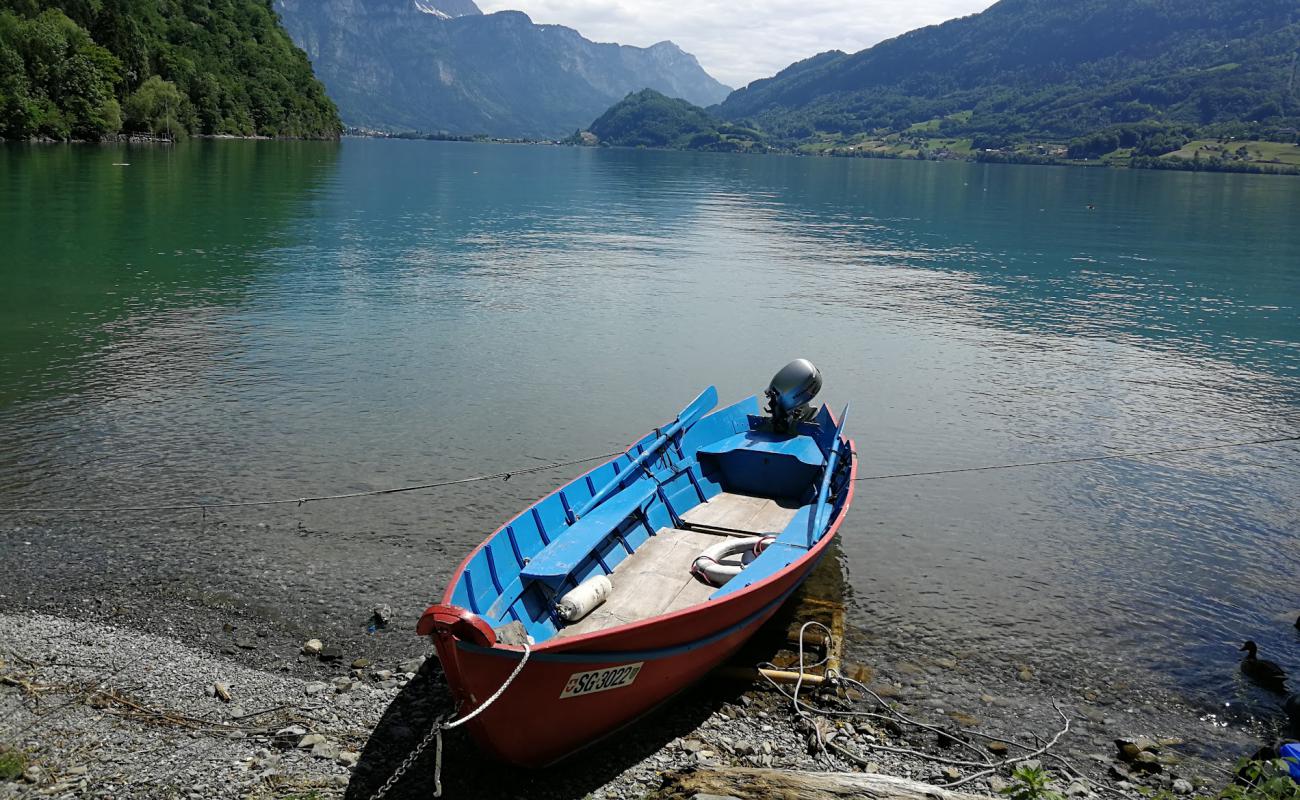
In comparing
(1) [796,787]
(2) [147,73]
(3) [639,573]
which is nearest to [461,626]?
(1) [796,787]

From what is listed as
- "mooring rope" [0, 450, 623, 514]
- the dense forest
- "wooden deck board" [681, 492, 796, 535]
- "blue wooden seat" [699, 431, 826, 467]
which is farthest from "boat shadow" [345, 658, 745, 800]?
the dense forest

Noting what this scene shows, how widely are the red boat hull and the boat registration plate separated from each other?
0.04 ft

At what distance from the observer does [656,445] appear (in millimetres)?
17250

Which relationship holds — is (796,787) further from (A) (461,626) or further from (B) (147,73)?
(B) (147,73)

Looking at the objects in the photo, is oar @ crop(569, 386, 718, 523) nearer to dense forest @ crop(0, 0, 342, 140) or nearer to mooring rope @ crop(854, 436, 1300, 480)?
mooring rope @ crop(854, 436, 1300, 480)

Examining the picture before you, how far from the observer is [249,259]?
1790 inches

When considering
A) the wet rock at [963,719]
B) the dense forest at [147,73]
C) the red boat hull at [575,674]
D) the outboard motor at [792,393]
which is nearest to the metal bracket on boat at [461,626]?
the red boat hull at [575,674]

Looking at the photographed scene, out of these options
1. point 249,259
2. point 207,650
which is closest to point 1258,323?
point 207,650

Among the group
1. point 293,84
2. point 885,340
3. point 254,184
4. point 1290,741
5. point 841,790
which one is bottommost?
point 1290,741

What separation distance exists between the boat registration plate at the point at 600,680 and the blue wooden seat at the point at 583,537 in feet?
6.10

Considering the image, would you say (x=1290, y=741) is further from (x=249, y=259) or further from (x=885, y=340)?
(x=249, y=259)

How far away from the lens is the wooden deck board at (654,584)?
12.8 metres

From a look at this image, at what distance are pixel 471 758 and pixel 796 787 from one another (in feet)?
12.9

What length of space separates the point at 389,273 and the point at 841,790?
3935cm
